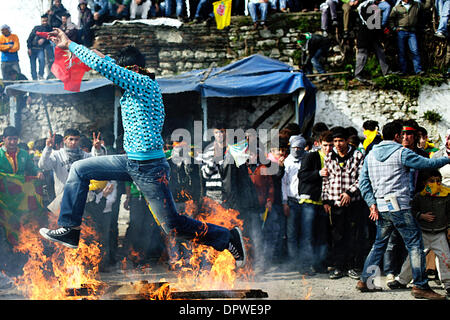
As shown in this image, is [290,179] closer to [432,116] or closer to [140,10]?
[432,116]

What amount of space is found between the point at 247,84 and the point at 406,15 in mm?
4495

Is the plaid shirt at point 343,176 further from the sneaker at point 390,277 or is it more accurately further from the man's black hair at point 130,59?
the man's black hair at point 130,59

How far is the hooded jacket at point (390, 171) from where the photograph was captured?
5082 mm

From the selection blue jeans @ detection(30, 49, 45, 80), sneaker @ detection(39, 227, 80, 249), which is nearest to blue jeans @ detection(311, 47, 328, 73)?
blue jeans @ detection(30, 49, 45, 80)

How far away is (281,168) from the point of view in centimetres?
658

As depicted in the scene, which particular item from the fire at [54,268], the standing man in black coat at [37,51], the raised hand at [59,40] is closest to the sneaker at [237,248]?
the fire at [54,268]

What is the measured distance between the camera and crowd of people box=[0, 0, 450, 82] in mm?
10703

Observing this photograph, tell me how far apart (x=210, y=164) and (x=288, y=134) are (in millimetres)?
→ 1452

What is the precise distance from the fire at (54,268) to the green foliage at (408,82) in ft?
24.9

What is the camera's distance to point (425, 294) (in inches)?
195

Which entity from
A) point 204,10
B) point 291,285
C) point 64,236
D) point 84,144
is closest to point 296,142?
point 291,285

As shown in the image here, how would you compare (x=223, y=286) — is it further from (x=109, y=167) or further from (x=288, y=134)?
(x=288, y=134)

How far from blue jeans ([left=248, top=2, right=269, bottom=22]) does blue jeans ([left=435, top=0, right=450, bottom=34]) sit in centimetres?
414
